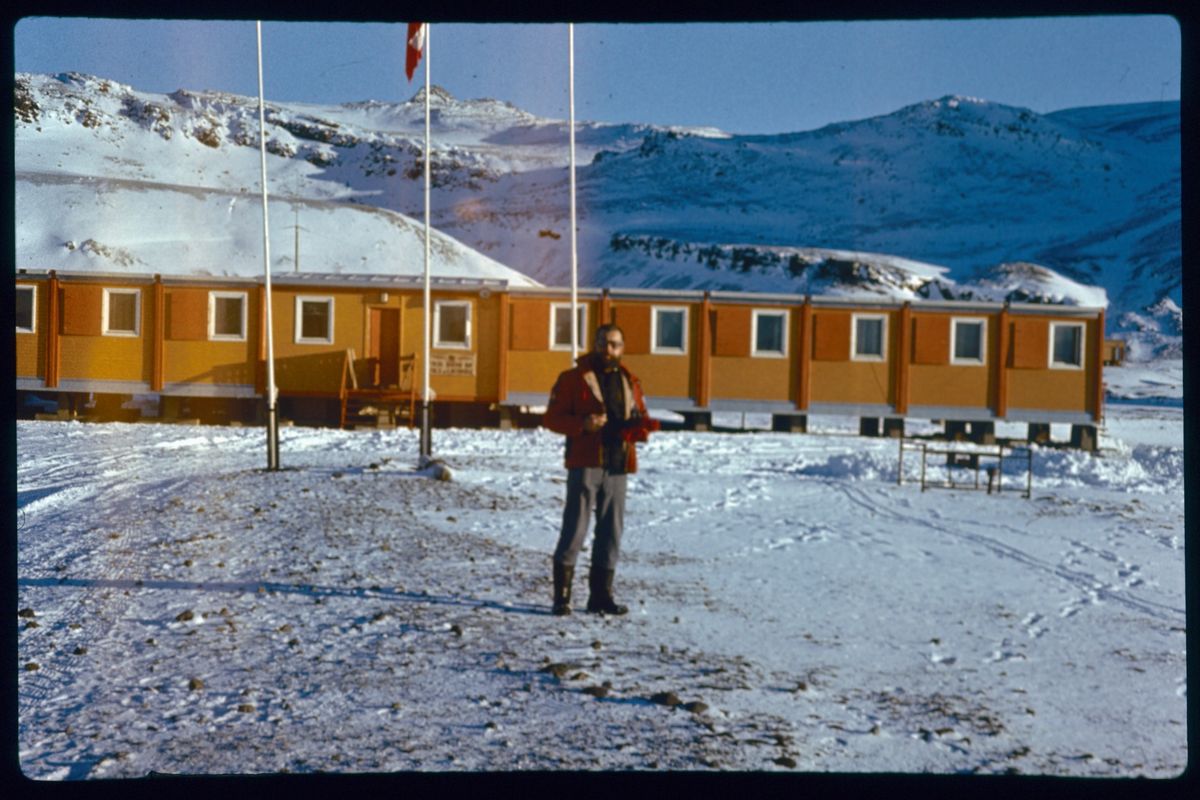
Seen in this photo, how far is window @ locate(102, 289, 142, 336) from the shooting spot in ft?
47.3

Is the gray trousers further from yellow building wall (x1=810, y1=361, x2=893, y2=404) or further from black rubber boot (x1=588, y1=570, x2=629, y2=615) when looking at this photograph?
yellow building wall (x1=810, y1=361, x2=893, y2=404)

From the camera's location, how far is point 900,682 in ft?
12.5

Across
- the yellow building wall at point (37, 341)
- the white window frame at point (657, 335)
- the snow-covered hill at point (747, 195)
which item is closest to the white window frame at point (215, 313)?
the yellow building wall at point (37, 341)

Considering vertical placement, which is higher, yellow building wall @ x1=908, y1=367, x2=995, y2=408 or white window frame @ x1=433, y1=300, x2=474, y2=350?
white window frame @ x1=433, y1=300, x2=474, y2=350

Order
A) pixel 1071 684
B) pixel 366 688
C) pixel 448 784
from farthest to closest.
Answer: pixel 1071 684 → pixel 366 688 → pixel 448 784

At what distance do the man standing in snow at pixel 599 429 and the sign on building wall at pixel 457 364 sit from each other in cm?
1069

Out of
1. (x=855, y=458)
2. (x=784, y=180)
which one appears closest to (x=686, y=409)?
(x=855, y=458)

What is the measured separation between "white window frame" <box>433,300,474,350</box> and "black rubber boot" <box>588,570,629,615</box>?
34.9 ft

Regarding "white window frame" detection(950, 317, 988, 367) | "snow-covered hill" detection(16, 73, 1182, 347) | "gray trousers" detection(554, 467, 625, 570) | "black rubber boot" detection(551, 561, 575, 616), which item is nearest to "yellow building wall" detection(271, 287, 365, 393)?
"white window frame" detection(950, 317, 988, 367)

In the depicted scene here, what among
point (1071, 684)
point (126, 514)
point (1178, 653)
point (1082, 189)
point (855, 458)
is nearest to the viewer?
point (1071, 684)

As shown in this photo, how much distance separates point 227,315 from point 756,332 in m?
8.46

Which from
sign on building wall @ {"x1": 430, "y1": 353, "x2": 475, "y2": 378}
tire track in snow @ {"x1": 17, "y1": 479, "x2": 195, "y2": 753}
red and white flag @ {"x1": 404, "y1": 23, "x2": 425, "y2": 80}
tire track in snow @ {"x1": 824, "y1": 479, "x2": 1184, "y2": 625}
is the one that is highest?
red and white flag @ {"x1": 404, "y1": 23, "x2": 425, "y2": 80}

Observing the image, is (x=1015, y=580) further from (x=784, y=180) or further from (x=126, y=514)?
(x=784, y=180)

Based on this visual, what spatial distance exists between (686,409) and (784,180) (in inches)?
3447
